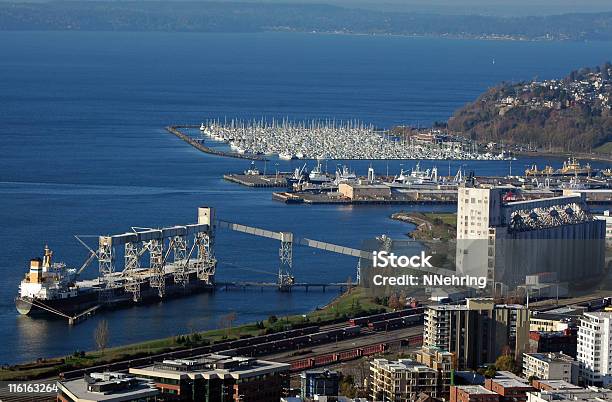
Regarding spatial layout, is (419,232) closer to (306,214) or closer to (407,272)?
(306,214)

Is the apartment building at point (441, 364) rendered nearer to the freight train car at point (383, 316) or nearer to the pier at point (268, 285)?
the freight train car at point (383, 316)

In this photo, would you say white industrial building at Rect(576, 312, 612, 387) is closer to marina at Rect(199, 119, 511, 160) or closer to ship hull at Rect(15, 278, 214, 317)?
ship hull at Rect(15, 278, 214, 317)

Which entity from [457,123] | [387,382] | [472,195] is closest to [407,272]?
[472,195]

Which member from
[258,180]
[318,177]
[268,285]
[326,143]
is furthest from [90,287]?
[326,143]

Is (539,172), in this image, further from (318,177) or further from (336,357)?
(336,357)

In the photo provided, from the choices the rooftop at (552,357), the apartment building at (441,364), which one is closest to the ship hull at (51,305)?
the apartment building at (441,364)

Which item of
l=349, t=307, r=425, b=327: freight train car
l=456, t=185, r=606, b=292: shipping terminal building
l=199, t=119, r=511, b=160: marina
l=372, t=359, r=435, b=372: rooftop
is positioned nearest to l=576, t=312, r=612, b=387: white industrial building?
l=372, t=359, r=435, b=372: rooftop

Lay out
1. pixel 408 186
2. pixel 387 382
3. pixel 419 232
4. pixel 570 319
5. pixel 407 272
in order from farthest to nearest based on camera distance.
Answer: pixel 408 186 → pixel 419 232 → pixel 407 272 → pixel 570 319 → pixel 387 382
